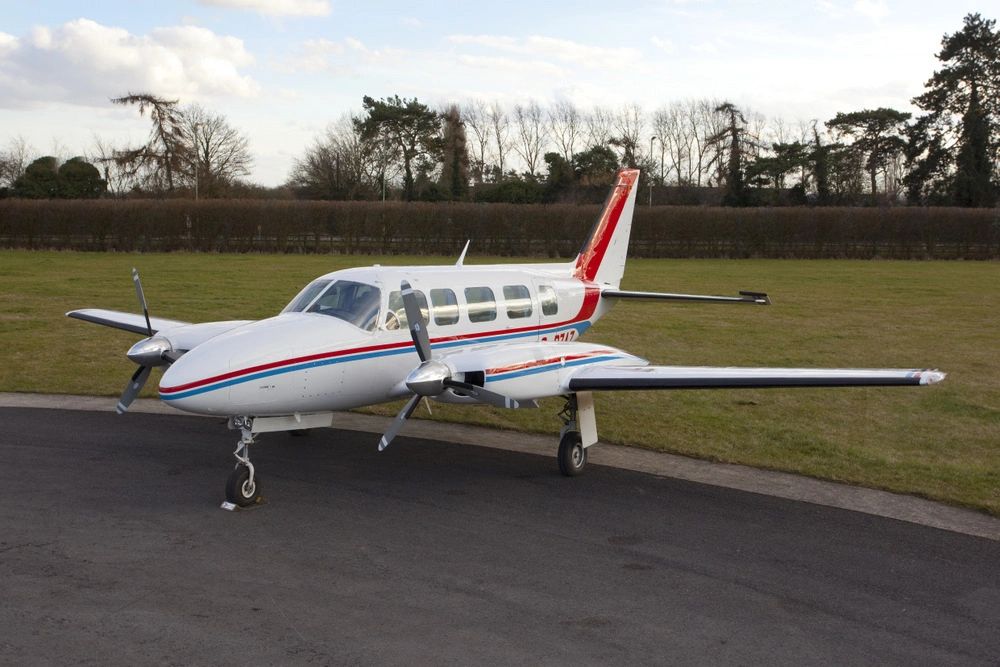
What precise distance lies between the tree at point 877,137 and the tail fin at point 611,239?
222ft

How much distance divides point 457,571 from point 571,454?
361cm

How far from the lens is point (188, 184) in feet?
238

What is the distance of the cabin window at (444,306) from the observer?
11.9 meters

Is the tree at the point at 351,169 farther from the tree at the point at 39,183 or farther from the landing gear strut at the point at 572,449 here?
the landing gear strut at the point at 572,449

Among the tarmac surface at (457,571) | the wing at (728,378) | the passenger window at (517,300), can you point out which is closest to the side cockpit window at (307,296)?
the tarmac surface at (457,571)

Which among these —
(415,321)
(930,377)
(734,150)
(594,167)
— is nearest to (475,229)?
(594,167)

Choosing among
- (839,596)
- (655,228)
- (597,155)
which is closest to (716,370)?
(839,596)

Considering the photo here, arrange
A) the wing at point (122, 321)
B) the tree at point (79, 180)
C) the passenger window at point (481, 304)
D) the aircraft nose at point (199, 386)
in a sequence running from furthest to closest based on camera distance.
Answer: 1. the tree at point (79, 180)
2. the wing at point (122, 321)
3. the passenger window at point (481, 304)
4. the aircraft nose at point (199, 386)

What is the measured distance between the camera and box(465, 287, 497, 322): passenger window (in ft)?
40.8

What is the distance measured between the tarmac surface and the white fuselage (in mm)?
1263

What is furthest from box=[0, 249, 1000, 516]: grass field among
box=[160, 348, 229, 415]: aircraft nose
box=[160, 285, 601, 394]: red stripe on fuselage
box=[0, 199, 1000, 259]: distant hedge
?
box=[0, 199, 1000, 259]: distant hedge

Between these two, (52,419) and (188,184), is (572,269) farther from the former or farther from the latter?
(188,184)

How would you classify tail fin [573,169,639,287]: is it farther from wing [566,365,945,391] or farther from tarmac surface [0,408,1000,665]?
tarmac surface [0,408,1000,665]

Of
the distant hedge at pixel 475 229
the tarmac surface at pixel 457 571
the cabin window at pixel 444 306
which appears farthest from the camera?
the distant hedge at pixel 475 229
